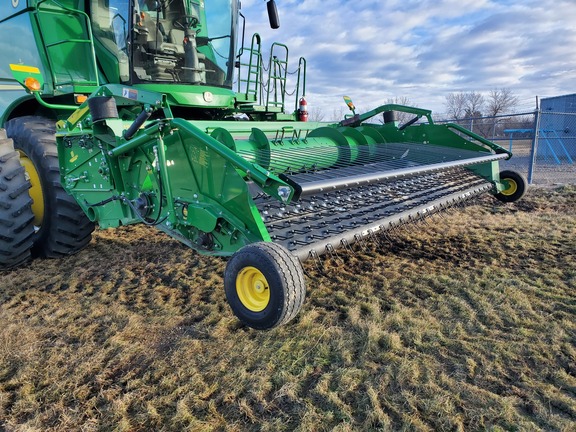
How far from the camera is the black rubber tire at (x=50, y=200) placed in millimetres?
3627

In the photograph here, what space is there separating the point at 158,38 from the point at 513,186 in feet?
13.8

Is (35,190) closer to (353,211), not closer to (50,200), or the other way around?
(50,200)

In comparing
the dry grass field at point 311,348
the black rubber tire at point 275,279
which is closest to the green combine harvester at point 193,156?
the black rubber tire at point 275,279

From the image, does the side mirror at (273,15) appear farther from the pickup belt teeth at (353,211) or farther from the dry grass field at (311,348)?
the dry grass field at (311,348)

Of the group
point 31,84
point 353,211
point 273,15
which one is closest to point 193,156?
point 353,211

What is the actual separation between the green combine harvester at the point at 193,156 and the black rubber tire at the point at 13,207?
0.4 inches

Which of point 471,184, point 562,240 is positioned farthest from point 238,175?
point 562,240

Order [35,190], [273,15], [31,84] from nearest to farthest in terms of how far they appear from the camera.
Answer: [31,84]
[35,190]
[273,15]

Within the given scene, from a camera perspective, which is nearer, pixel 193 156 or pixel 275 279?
pixel 275 279

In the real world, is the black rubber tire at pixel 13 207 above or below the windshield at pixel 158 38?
below

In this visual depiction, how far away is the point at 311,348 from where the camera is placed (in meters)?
2.31

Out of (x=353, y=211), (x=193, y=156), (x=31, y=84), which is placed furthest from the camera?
(x=31, y=84)

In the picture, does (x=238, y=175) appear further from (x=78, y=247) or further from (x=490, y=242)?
(x=490, y=242)

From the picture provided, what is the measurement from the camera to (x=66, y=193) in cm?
362
